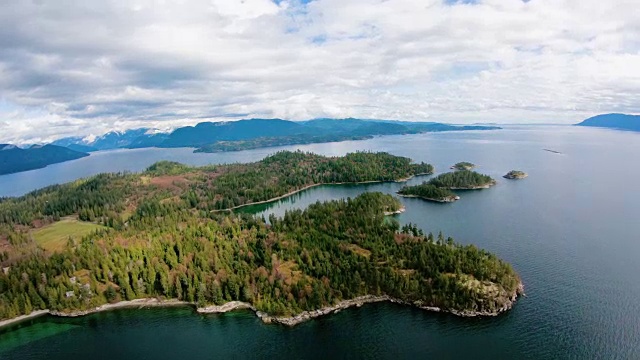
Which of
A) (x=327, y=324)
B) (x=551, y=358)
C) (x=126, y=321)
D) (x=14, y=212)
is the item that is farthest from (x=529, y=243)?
(x=14, y=212)

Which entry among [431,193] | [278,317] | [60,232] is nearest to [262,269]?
[278,317]

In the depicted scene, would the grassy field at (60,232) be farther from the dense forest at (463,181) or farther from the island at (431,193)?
the dense forest at (463,181)

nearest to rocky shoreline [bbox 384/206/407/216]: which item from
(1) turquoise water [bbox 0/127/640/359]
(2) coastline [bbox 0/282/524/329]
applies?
(1) turquoise water [bbox 0/127/640/359]

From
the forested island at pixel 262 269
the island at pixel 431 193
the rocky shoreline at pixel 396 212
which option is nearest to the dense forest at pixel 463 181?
the island at pixel 431 193

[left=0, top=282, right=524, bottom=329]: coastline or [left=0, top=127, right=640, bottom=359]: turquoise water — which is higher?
[left=0, top=282, right=524, bottom=329]: coastline

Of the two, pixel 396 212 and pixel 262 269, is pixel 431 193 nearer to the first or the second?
pixel 396 212

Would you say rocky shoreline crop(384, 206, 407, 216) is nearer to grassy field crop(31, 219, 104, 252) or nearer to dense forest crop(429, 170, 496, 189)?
dense forest crop(429, 170, 496, 189)
